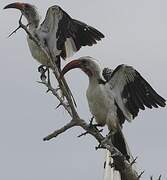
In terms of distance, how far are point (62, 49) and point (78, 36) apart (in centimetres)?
67

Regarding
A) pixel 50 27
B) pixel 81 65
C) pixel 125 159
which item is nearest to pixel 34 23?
pixel 50 27

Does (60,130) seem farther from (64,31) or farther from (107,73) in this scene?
(64,31)

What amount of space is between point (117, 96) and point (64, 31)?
191 cm

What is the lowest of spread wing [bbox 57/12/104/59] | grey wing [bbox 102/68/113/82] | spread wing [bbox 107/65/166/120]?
spread wing [bbox 107/65/166/120]

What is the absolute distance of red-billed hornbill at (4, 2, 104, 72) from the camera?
13.2 m

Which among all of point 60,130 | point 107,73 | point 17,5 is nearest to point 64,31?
point 17,5

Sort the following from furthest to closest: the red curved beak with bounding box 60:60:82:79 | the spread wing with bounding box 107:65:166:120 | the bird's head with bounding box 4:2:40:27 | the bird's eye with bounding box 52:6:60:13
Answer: the bird's head with bounding box 4:2:40:27 → the bird's eye with bounding box 52:6:60:13 → the spread wing with bounding box 107:65:166:120 → the red curved beak with bounding box 60:60:82:79

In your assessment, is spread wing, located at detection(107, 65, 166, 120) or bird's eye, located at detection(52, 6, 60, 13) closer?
spread wing, located at detection(107, 65, 166, 120)

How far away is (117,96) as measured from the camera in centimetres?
1193

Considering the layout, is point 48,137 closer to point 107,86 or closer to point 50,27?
point 107,86

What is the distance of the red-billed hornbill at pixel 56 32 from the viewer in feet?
43.2

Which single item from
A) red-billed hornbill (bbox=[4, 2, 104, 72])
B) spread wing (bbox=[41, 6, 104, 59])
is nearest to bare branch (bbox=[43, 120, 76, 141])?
red-billed hornbill (bbox=[4, 2, 104, 72])

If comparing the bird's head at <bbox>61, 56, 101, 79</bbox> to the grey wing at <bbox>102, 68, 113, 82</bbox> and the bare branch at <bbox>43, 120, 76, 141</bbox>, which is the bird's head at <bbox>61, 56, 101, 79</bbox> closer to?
the grey wing at <bbox>102, 68, 113, 82</bbox>

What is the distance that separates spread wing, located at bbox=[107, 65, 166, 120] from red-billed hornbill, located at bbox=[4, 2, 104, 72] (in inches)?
54.7
